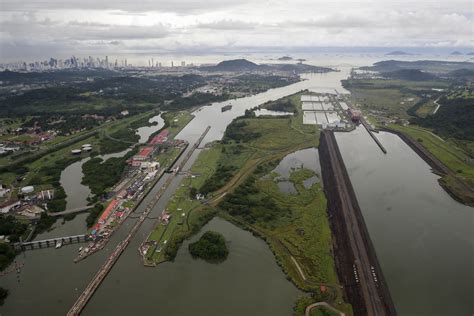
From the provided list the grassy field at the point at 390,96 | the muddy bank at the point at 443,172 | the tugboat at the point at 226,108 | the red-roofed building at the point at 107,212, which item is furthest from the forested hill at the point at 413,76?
the red-roofed building at the point at 107,212

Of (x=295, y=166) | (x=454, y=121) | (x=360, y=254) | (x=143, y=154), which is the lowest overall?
(x=360, y=254)

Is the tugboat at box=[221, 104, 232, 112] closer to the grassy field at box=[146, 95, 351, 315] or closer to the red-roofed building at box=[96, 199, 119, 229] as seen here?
the grassy field at box=[146, 95, 351, 315]

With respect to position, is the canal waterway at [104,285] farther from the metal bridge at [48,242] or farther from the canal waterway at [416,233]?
the canal waterway at [416,233]

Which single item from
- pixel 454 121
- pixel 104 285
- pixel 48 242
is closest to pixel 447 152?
pixel 454 121

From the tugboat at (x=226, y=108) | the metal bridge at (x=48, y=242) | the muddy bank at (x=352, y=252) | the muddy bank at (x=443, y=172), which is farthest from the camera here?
the tugboat at (x=226, y=108)

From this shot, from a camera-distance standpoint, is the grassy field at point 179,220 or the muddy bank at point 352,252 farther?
the grassy field at point 179,220

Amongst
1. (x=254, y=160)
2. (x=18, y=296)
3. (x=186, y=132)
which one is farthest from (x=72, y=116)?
(x=18, y=296)

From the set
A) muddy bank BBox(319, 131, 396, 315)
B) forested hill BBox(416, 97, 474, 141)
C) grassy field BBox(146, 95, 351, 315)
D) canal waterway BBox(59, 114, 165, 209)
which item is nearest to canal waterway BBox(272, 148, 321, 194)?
grassy field BBox(146, 95, 351, 315)

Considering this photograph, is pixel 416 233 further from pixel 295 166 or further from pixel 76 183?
pixel 76 183
